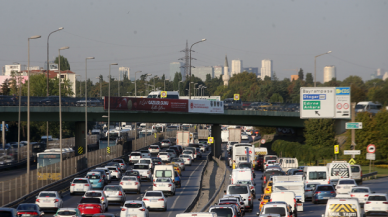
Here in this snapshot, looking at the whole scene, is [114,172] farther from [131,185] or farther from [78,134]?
[78,134]

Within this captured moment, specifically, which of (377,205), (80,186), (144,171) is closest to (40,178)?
(80,186)

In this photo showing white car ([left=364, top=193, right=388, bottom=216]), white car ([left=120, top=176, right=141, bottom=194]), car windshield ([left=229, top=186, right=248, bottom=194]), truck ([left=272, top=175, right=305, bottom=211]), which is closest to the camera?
white car ([left=364, top=193, right=388, bottom=216])

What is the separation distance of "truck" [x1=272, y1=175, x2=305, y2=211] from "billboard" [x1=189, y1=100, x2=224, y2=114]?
3738cm

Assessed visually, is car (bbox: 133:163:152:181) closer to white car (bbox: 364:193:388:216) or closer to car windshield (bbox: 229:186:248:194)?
car windshield (bbox: 229:186:248:194)

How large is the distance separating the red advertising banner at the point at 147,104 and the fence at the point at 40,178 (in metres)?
8.40

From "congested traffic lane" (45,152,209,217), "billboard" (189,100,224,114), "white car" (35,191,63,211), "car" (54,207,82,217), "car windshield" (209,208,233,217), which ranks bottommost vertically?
"congested traffic lane" (45,152,209,217)

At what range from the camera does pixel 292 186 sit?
98.7 ft

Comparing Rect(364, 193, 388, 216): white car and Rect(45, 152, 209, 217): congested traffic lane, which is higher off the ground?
Rect(364, 193, 388, 216): white car

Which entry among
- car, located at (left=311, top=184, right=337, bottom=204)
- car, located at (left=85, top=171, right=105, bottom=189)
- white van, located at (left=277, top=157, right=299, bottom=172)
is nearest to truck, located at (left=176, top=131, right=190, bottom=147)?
white van, located at (left=277, top=157, right=299, bottom=172)

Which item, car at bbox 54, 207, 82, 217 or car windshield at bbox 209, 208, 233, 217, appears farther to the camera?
car at bbox 54, 207, 82, 217

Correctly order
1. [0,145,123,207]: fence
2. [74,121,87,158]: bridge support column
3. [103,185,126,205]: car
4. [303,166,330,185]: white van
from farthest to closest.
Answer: [74,121,87,158]: bridge support column, [303,166,330,185]: white van, [103,185,126,205]: car, [0,145,123,207]: fence

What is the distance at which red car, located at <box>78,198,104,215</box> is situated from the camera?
26500 millimetres

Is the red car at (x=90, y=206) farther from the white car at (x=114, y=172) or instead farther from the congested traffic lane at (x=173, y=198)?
the white car at (x=114, y=172)

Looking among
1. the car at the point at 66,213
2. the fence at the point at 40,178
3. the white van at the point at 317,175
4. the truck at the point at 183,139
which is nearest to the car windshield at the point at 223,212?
the car at the point at 66,213
